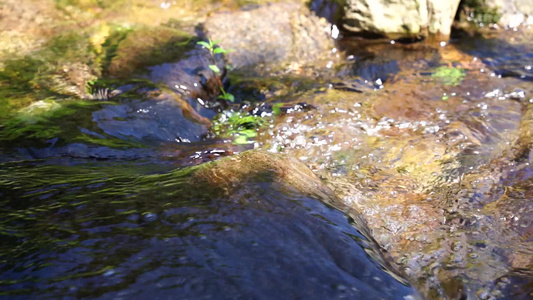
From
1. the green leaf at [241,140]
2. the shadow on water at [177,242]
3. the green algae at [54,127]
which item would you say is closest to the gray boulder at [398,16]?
the green leaf at [241,140]

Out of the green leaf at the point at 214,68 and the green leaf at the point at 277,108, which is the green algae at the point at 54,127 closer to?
the green leaf at the point at 214,68

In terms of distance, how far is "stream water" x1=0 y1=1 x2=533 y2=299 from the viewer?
1.70 metres

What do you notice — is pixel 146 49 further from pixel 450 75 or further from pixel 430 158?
pixel 450 75

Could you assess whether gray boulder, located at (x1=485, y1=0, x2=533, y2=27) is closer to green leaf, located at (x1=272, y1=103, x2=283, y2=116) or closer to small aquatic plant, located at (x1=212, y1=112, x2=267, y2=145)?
green leaf, located at (x1=272, y1=103, x2=283, y2=116)

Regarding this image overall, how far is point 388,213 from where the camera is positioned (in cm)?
288

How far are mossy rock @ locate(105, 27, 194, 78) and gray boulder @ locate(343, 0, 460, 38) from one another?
2.43m

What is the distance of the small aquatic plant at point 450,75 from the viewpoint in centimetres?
512

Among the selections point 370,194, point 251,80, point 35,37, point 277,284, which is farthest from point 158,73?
point 277,284

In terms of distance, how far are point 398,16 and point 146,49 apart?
3464 mm

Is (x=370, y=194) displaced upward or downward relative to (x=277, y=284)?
downward

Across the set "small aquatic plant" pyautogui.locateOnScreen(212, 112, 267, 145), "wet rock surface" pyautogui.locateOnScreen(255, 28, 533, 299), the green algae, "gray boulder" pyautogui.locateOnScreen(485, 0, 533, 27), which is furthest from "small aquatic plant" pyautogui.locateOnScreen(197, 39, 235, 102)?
"gray boulder" pyautogui.locateOnScreen(485, 0, 533, 27)

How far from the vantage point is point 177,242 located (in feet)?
5.90

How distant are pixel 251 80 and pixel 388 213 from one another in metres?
2.82

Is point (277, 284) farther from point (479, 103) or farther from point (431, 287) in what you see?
point (479, 103)
